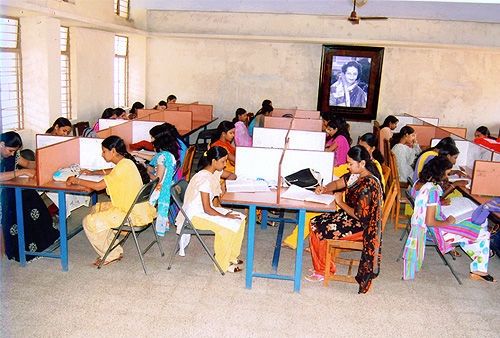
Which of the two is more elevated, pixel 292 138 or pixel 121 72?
pixel 121 72

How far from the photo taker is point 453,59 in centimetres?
992

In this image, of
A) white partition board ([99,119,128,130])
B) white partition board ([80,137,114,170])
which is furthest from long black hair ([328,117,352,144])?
white partition board ([80,137,114,170])

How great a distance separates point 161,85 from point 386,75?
477 centimetres

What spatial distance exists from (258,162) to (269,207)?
867 mm

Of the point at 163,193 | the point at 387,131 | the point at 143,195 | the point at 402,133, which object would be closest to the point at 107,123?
the point at 163,193

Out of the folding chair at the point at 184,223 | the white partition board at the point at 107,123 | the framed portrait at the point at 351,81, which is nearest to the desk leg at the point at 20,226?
the folding chair at the point at 184,223

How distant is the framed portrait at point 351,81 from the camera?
997 centimetres

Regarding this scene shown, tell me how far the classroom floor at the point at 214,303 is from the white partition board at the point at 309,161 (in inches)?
34.3

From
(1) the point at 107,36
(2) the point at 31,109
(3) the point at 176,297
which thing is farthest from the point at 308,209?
(1) the point at 107,36

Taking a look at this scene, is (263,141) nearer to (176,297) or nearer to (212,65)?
(176,297)

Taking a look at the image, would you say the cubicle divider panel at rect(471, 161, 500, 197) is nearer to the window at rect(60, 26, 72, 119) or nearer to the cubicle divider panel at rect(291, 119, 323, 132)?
the cubicle divider panel at rect(291, 119, 323, 132)

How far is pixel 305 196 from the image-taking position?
3.89 m

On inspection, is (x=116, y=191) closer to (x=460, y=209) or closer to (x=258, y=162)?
(x=258, y=162)

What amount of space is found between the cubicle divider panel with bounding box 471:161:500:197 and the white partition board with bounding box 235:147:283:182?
6.17 feet
